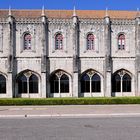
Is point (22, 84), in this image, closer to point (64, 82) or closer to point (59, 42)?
point (64, 82)

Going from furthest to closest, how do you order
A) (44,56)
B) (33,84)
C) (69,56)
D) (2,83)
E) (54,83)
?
(54,83) → (33,84) → (69,56) → (2,83) → (44,56)

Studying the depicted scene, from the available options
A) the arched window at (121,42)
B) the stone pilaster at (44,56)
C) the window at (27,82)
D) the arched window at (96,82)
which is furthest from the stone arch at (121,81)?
the window at (27,82)

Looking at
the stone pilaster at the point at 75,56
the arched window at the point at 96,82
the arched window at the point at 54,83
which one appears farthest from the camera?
the arched window at the point at 96,82

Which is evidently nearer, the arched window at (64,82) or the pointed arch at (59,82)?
the pointed arch at (59,82)

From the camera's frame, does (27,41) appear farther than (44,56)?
Yes

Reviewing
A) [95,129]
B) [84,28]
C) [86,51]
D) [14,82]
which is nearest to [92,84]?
[86,51]

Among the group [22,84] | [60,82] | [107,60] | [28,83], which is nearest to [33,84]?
[28,83]

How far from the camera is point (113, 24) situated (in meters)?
43.8

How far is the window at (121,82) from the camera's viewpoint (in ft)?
144

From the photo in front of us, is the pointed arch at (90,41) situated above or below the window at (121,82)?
above

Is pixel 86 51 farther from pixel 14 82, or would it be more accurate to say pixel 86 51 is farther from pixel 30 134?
pixel 30 134

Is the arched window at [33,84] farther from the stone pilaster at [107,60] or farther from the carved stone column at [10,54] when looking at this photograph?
the stone pilaster at [107,60]

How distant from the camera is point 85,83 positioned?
43.8m

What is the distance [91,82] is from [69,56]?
4656mm
